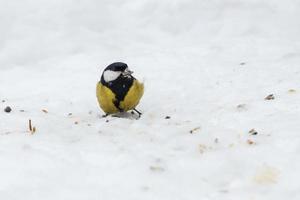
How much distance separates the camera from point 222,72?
5930 mm

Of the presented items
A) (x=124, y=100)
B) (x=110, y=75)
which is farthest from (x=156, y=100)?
(x=110, y=75)

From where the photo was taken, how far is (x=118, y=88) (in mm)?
4586

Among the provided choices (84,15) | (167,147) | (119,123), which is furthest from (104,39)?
(167,147)

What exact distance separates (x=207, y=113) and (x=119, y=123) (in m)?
0.71

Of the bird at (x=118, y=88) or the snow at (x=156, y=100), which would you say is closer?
the snow at (x=156, y=100)

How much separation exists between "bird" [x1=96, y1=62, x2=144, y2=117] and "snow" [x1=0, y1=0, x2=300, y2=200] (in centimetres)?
18

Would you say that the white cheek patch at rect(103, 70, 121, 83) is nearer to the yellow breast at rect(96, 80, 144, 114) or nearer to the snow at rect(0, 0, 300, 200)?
the yellow breast at rect(96, 80, 144, 114)

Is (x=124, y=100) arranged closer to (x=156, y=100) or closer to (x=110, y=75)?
(x=110, y=75)

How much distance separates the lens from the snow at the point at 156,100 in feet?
10.6

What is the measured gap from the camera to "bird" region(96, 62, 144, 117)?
4.59 meters

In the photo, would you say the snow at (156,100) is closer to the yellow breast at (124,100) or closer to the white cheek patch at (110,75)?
Result: the yellow breast at (124,100)

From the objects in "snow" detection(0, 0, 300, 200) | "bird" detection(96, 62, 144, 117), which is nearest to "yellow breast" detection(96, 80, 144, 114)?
"bird" detection(96, 62, 144, 117)

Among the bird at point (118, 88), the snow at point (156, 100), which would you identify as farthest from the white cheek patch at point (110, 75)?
the snow at point (156, 100)

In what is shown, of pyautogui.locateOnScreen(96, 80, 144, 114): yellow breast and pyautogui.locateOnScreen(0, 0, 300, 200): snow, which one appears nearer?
pyautogui.locateOnScreen(0, 0, 300, 200): snow
